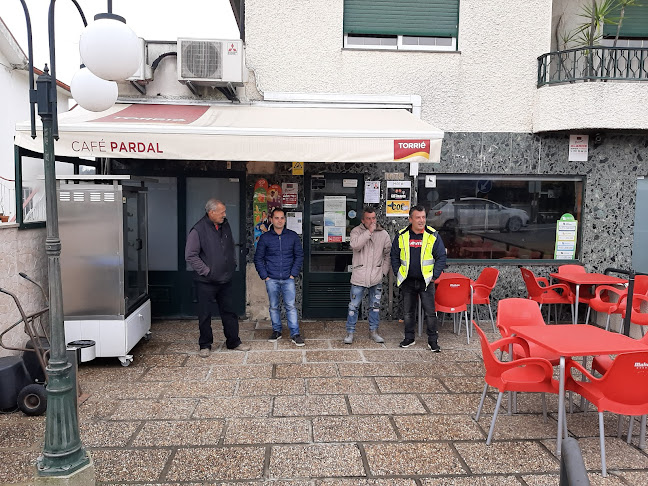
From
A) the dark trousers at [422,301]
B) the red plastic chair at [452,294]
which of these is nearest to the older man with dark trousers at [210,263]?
the dark trousers at [422,301]

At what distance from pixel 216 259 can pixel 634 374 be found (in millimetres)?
4505

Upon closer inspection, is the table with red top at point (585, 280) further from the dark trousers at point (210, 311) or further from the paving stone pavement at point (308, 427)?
the dark trousers at point (210, 311)

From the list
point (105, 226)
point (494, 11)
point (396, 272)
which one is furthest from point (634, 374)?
point (494, 11)

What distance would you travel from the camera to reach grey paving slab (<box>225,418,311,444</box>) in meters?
3.96

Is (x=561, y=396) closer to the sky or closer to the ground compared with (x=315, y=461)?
closer to the sky

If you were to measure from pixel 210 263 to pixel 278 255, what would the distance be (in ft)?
3.10

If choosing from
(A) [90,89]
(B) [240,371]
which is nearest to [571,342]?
(B) [240,371]

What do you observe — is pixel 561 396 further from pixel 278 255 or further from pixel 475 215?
pixel 475 215

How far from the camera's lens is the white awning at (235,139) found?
5.39 m

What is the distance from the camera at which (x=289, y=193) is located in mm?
7520

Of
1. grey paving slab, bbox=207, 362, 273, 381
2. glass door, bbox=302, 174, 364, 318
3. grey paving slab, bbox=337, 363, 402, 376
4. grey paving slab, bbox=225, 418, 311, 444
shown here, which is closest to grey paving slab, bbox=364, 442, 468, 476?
grey paving slab, bbox=225, 418, 311, 444

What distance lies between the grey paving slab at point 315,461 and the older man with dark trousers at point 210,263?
→ 2586 mm

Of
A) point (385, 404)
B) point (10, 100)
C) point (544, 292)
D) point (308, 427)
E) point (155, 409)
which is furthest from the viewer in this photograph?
point (10, 100)

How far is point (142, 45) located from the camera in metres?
6.89
